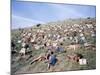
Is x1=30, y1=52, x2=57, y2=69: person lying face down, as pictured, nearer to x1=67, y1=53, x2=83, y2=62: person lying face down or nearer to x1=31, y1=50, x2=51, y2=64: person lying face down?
x1=31, y1=50, x2=51, y2=64: person lying face down

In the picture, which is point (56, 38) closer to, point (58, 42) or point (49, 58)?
point (58, 42)

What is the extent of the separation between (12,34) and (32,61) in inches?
15.8

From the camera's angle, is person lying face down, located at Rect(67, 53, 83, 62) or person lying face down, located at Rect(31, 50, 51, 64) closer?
person lying face down, located at Rect(31, 50, 51, 64)

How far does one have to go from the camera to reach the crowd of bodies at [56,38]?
7.13ft

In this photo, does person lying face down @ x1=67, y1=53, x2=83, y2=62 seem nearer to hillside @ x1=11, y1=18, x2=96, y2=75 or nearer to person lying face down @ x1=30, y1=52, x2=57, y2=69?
hillside @ x1=11, y1=18, x2=96, y2=75

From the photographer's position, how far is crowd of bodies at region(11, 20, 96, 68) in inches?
85.6

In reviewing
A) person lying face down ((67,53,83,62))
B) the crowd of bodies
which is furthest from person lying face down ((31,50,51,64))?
person lying face down ((67,53,83,62))

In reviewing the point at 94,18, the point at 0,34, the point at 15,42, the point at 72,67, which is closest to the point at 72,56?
the point at 72,67

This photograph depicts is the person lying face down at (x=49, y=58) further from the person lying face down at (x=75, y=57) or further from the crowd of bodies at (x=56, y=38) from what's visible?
the person lying face down at (x=75, y=57)

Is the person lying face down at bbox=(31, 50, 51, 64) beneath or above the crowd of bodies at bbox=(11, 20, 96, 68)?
beneath

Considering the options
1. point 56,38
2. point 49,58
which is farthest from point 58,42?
point 49,58

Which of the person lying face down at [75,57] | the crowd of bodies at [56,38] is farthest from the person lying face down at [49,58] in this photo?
the person lying face down at [75,57]
